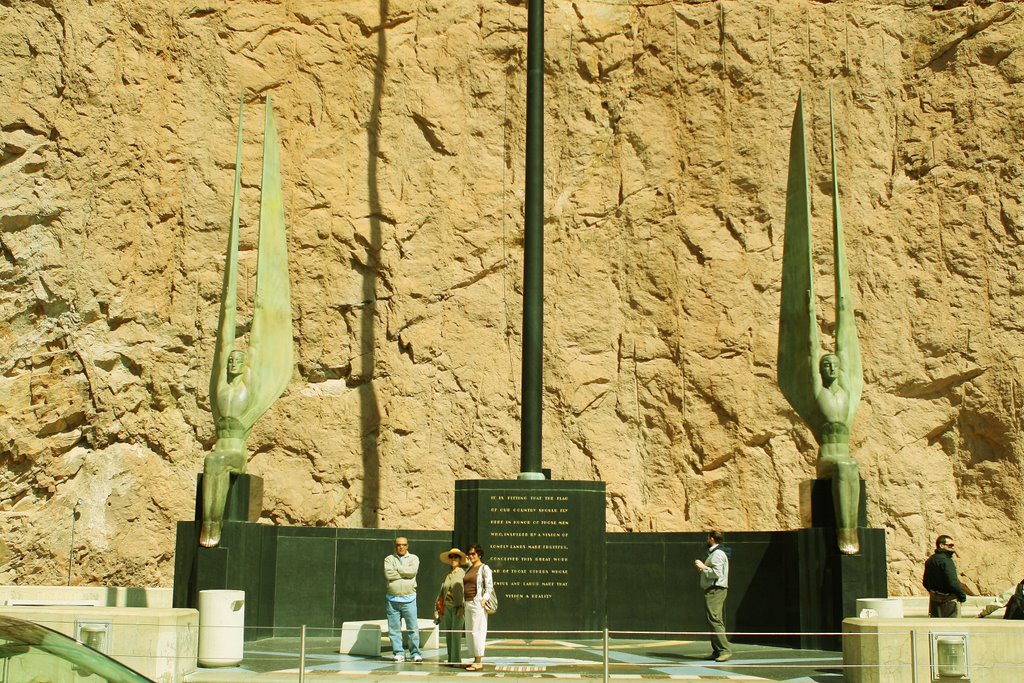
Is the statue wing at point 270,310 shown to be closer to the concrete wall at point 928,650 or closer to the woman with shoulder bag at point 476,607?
the woman with shoulder bag at point 476,607

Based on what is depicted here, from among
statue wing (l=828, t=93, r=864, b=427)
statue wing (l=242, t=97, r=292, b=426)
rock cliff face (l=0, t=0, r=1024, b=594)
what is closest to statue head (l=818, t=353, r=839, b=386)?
statue wing (l=828, t=93, r=864, b=427)

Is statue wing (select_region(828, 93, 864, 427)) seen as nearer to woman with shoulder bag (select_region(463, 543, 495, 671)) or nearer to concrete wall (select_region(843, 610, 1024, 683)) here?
concrete wall (select_region(843, 610, 1024, 683))

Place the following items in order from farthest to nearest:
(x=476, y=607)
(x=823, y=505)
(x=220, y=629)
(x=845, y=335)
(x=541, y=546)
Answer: (x=845, y=335)
(x=541, y=546)
(x=823, y=505)
(x=220, y=629)
(x=476, y=607)

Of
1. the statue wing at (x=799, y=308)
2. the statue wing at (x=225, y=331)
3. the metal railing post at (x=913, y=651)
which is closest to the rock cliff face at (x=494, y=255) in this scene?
the statue wing at (x=225, y=331)

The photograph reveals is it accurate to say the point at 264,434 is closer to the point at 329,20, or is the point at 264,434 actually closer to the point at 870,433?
the point at 329,20

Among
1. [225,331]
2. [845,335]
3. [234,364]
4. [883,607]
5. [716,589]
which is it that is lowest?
[883,607]

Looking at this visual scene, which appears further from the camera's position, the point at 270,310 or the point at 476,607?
the point at 270,310

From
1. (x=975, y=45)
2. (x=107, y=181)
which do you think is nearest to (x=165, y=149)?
(x=107, y=181)

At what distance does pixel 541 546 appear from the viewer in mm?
14891

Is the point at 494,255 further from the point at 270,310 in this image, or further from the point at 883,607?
the point at 883,607

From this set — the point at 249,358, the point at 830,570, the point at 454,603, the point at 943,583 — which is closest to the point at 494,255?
the point at 249,358

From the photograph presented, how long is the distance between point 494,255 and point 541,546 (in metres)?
9.28

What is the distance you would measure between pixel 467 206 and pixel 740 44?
670 centimetres

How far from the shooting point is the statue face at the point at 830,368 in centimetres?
1510
